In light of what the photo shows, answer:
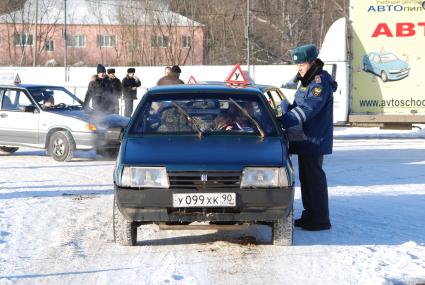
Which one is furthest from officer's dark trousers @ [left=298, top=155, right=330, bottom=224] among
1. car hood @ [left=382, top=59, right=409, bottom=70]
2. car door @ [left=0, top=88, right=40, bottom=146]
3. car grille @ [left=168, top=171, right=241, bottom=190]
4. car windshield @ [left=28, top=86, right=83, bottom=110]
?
car hood @ [left=382, top=59, right=409, bottom=70]

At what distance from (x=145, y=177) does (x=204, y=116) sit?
132 centimetres

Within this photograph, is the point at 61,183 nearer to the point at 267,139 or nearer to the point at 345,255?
the point at 267,139

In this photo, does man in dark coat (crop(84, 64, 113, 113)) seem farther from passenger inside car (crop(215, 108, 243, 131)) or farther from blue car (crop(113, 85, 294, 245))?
blue car (crop(113, 85, 294, 245))

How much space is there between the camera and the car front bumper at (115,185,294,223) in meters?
7.23

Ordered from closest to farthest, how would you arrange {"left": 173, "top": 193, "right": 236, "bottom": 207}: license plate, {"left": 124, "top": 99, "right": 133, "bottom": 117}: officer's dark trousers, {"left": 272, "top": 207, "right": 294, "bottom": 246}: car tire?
1. {"left": 173, "top": 193, "right": 236, "bottom": 207}: license plate
2. {"left": 272, "top": 207, "right": 294, "bottom": 246}: car tire
3. {"left": 124, "top": 99, "right": 133, "bottom": 117}: officer's dark trousers

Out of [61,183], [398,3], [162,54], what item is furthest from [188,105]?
[162,54]

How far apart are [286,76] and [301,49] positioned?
2437 centimetres

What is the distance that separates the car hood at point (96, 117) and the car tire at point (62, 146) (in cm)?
40

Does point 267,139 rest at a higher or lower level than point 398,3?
lower

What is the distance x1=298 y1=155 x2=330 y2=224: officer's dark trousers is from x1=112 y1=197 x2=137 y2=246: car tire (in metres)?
1.97

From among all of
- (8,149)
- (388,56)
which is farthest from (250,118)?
(388,56)

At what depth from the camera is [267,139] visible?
7.90 meters

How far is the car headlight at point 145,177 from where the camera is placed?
7277mm

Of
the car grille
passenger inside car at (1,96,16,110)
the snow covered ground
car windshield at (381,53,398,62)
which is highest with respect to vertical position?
car windshield at (381,53,398,62)
